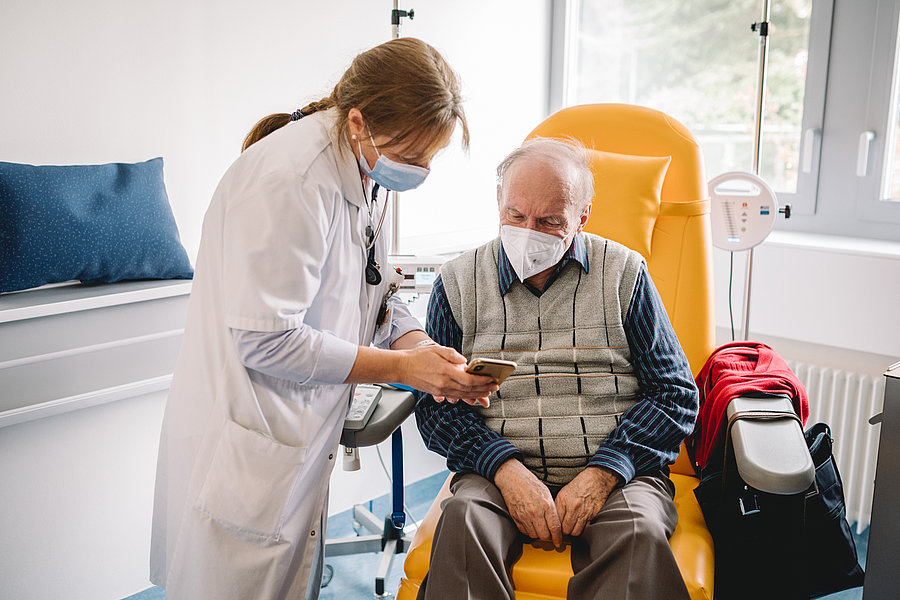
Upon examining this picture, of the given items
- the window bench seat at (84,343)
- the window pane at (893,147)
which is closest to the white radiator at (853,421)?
the window pane at (893,147)

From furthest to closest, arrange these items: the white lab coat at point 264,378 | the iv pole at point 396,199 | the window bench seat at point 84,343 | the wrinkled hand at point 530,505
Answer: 1. the iv pole at point 396,199
2. the window bench seat at point 84,343
3. the wrinkled hand at point 530,505
4. the white lab coat at point 264,378

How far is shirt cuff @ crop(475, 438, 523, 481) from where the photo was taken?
54.9 inches

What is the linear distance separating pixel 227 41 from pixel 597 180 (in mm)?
1111

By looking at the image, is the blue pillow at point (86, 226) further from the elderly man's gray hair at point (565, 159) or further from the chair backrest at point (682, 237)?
→ the chair backrest at point (682, 237)

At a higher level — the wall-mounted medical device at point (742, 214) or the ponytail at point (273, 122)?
the ponytail at point (273, 122)

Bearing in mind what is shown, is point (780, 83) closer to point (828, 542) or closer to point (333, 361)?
point (828, 542)

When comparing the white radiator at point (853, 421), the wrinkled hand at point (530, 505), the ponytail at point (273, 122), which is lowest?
the white radiator at point (853, 421)

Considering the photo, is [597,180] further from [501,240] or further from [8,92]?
[8,92]

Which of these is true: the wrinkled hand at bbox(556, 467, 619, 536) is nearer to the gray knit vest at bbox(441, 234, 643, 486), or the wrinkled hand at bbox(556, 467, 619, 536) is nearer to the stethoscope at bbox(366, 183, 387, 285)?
the gray knit vest at bbox(441, 234, 643, 486)

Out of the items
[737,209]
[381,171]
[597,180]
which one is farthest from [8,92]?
[737,209]

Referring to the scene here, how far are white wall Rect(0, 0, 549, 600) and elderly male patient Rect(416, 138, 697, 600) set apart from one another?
28cm

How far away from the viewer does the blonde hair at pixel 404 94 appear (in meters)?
1.15

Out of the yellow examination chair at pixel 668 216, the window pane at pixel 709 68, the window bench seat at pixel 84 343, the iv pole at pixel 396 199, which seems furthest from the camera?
the window pane at pixel 709 68

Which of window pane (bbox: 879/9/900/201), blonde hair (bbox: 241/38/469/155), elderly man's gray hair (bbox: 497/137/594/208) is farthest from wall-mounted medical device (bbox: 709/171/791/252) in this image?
blonde hair (bbox: 241/38/469/155)
